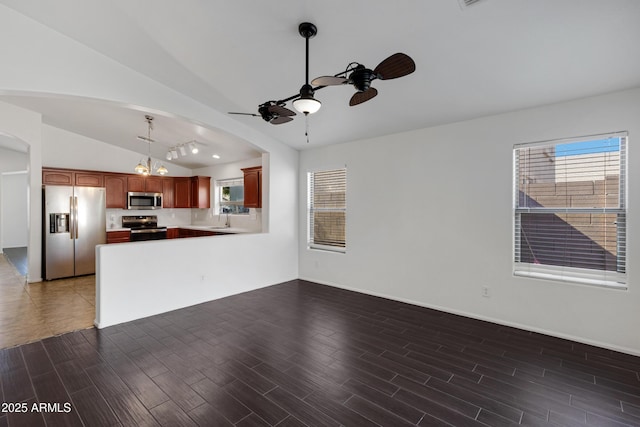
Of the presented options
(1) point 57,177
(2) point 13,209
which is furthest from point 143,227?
(2) point 13,209

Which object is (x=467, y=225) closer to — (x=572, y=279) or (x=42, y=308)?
(x=572, y=279)

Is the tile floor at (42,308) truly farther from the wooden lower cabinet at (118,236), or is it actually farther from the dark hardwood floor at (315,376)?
the wooden lower cabinet at (118,236)

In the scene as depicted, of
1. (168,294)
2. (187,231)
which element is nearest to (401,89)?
(168,294)

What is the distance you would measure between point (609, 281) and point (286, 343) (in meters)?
3.45

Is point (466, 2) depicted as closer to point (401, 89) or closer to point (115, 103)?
point (401, 89)

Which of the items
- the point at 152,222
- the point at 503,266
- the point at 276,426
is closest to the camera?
the point at 276,426

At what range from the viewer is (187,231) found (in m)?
7.64

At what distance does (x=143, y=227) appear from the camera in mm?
7332

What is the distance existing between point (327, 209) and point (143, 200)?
493cm

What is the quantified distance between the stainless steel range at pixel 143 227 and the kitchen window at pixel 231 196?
1605 mm

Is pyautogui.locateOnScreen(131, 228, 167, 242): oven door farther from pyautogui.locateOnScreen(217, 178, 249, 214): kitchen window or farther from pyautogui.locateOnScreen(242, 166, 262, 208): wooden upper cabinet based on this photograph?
pyautogui.locateOnScreen(242, 166, 262, 208): wooden upper cabinet

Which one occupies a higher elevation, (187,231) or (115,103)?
(115,103)

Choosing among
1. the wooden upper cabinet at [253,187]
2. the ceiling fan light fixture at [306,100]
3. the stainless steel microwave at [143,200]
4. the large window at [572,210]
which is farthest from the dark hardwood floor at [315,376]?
the stainless steel microwave at [143,200]

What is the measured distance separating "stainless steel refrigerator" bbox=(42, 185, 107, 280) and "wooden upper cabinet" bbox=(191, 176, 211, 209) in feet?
6.57
